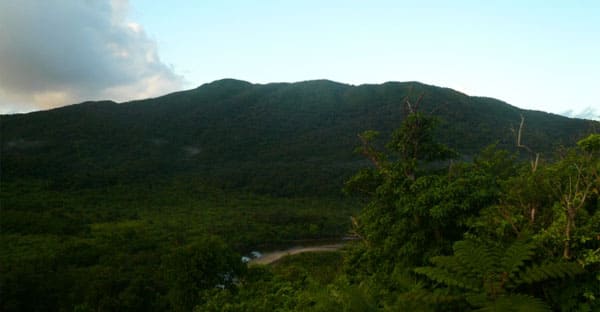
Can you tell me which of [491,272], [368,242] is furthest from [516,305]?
[368,242]

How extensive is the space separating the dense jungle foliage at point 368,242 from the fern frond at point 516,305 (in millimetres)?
16

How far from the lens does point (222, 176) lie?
97.8 m

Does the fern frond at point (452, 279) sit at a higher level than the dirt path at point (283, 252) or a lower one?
higher

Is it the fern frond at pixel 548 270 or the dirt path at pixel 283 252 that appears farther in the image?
the dirt path at pixel 283 252

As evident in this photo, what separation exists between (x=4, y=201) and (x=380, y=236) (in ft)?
223

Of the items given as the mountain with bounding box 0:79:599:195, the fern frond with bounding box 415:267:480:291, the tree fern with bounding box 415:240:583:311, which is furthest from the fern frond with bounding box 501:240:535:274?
the mountain with bounding box 0:79:599:195

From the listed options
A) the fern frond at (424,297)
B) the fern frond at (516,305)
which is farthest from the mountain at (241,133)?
the fern frond at (516,305)

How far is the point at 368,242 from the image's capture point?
12.8 m

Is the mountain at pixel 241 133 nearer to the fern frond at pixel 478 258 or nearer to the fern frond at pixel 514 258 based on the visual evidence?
the fern frond at pixel 478 258

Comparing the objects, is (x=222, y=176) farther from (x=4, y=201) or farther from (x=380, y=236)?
(x=380, y=236)

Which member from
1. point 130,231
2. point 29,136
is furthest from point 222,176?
point 29,136

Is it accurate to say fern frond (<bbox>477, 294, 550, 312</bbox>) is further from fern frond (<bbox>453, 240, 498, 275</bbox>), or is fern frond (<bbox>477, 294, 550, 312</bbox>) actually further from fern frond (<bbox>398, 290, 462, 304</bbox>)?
fern frond (<bbox>453, 240, 498, 275</bbox>)

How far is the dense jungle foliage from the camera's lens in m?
5.30

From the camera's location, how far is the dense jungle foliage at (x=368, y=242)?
5297mm
